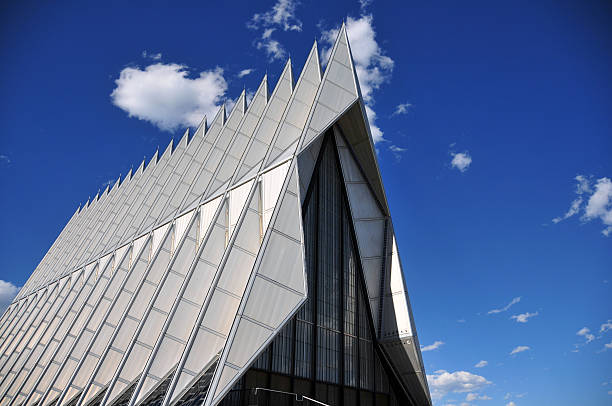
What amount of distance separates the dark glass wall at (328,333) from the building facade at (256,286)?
0.23 feet

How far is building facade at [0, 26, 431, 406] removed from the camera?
16.2m

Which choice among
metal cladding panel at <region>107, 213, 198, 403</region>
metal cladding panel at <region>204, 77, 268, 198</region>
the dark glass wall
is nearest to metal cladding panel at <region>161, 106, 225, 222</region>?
metal cladding panel at <region>204, 77, 268, 198</region>

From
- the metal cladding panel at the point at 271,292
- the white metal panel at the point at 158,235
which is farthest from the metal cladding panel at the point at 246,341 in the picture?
the white metal panel at the point at 158,235

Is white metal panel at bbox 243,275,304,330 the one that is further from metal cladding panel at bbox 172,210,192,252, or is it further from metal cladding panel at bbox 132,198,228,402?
metal cladding panel at bbox 172,210,192,252

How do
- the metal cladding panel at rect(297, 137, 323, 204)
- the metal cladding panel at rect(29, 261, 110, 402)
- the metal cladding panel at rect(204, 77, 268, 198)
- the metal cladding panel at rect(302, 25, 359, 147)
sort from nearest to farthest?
the metal cladding panel at rect(302, 25, 359, 147), the metal cladding panel at rect(297, 137, 323, 204), the metal cladding panel at rect(29, 261, 110, 402), the metal cladding panel at rect(204, 77, 268, 198)

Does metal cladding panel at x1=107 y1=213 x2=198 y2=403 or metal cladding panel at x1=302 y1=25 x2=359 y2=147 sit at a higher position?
metal cladding panel at x1=302 y1=25 x2=359 y2=147

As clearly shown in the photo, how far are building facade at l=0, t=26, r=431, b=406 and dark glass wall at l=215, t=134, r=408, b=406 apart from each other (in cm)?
7

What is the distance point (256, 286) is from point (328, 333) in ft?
21.7

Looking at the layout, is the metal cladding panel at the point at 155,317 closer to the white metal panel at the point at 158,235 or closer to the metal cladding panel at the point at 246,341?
→ the white metal panel at the point at 158,235

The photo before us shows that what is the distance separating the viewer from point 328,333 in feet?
70.0

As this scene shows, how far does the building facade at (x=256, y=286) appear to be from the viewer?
16172 mm

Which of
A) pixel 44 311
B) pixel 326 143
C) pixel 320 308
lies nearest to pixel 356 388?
pixel 320 308

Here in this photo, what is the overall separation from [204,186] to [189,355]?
12241mm

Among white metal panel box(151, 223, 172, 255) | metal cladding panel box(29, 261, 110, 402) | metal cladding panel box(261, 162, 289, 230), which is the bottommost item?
metal cladding panel box(29, 261, 110, 402)
